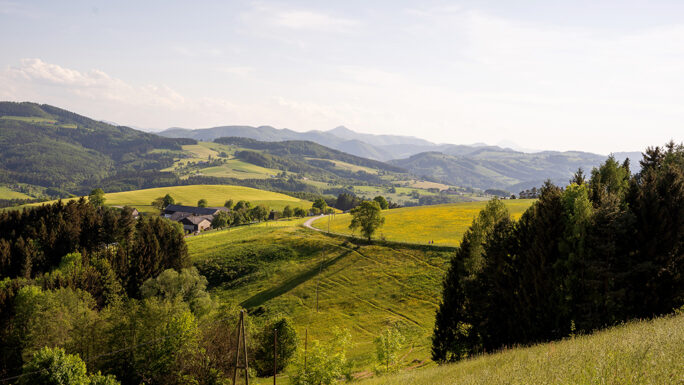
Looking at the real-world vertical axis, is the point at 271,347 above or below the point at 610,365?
below

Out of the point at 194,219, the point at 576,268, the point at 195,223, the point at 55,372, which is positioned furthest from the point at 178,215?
the point at 576,268

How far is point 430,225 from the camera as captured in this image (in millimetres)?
106000

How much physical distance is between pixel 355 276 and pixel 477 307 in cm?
4417

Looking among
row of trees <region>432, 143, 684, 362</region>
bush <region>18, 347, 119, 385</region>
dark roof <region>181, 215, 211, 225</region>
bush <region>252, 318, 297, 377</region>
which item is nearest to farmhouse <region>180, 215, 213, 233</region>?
dark roof <region>181, 215, 211, 225</region>

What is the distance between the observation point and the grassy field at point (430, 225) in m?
91.9

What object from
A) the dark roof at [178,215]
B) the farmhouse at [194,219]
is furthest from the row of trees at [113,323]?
the dark roof at [178,215]

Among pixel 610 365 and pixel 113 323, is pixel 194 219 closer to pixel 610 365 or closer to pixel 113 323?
pixel 113 323

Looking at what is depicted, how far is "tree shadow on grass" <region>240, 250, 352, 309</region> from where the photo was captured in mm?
72125

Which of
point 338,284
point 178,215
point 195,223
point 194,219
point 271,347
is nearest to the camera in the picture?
point 271,347

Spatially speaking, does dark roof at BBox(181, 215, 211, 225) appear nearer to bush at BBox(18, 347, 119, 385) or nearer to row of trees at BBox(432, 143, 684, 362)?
bush at BBox(18, 347, 119, 385)

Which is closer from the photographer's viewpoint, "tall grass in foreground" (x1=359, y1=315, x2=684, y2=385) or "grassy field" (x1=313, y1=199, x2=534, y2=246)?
"tall grass in foreground" (x1=359, y1=315, x2=684, y2=385)

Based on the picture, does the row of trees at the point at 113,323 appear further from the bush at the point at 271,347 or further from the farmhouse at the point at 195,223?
the farmhouse at the point at 195,223

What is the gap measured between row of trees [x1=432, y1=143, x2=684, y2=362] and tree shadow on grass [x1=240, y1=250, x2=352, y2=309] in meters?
43.9

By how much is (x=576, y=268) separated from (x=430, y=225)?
3059 inches
